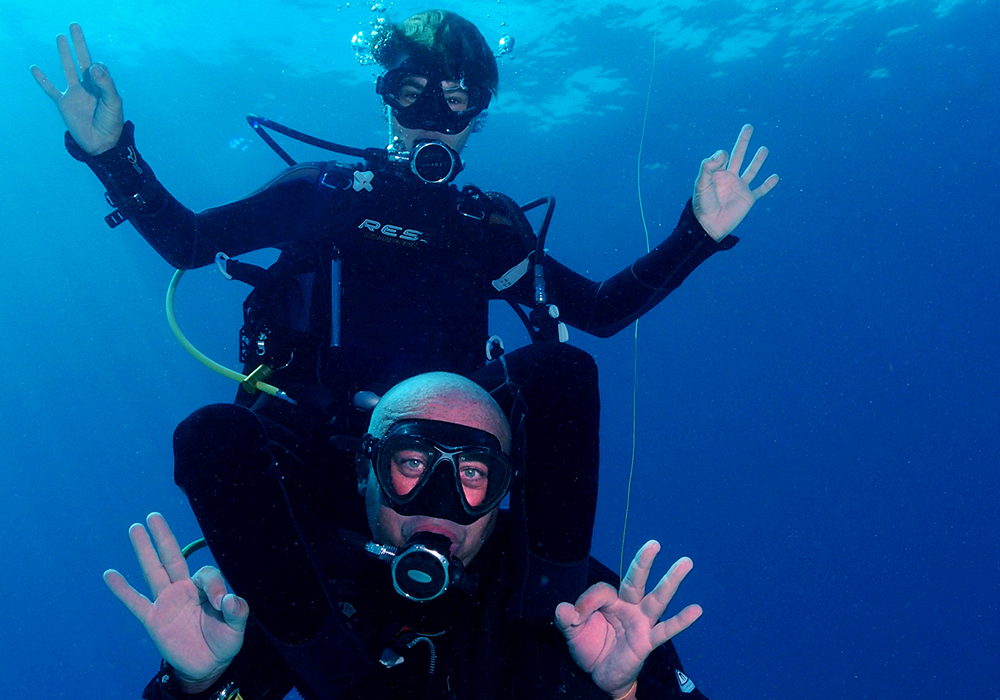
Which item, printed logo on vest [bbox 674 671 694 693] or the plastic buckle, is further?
the plastic buckle

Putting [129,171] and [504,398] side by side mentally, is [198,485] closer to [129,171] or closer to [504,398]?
[504,398]

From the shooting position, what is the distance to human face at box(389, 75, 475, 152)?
377cm

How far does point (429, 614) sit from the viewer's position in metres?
2.38

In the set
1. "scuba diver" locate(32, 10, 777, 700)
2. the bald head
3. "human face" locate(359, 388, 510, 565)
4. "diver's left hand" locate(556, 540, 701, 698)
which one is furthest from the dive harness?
"diver's left hand" locate(556, 540, 701, 698)

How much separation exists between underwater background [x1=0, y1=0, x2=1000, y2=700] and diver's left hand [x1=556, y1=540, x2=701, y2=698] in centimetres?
733

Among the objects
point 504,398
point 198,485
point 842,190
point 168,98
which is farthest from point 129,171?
point 842,190

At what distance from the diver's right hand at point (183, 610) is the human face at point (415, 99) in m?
2.73

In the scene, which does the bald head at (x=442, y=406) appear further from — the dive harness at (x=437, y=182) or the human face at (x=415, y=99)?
the human face at (x=415, y=99)

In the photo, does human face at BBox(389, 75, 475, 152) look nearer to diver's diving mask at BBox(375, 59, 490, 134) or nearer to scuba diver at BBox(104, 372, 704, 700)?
diver's diving mask at BBox(375, 59, 490, 134)

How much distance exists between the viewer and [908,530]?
4394 cm

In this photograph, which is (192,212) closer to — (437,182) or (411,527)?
(437,182)

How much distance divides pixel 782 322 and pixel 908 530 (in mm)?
20237

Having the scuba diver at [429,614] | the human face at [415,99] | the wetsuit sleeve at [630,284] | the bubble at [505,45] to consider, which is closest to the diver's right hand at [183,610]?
the scuba diver at [429,614]

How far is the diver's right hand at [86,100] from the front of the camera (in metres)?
2.92
